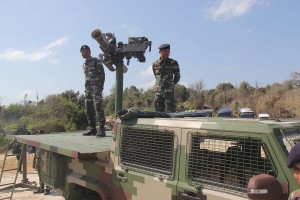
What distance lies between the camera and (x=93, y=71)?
6633mm

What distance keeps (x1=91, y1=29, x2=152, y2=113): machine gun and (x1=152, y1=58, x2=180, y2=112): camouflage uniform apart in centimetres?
78

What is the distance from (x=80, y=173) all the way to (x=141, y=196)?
50.3 inches

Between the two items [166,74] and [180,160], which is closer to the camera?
[180,160]

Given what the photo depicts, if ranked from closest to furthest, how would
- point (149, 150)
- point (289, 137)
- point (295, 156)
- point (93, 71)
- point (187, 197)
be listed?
1. point (295, 156)
2. point (289, 137)
3. point (187, 197)
4. point (149, 150)
5. point (93, 71)

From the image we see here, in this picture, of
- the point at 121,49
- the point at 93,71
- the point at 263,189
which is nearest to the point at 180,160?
the point at 263,189

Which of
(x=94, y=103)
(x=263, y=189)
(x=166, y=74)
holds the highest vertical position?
(x=166, y=74)

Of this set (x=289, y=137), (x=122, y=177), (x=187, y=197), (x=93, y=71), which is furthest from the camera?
(x=93, y=71)

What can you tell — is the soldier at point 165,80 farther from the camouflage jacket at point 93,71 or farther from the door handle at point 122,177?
the door handle at point 122,177

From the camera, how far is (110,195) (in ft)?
13.9

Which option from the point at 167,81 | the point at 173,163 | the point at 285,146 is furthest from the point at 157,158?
the point at 167,81

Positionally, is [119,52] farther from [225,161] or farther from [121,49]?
[225,161]

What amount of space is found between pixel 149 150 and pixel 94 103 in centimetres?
287

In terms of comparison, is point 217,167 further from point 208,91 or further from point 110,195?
point 208,91

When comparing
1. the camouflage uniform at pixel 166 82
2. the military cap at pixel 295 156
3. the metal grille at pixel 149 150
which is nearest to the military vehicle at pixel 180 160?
the metal grille at pixel 149 150
